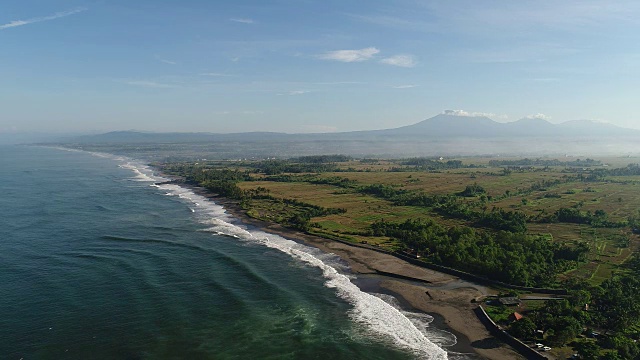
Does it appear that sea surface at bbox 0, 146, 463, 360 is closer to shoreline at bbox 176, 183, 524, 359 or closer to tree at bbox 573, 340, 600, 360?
shoreline at bbox 176, 183, 524, 359

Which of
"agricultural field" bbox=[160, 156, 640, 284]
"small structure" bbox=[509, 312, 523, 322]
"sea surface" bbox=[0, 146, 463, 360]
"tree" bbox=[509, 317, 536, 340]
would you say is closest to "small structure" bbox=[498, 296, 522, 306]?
"small structure" bbox=[509, 312, 523, 322]

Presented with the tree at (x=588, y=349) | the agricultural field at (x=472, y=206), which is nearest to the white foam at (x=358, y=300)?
the agricultural field at (x=472, y=206)

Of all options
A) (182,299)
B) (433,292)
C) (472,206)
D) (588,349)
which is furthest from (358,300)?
(472,206)

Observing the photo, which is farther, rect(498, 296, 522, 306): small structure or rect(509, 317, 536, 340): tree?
rect(498, 296, 522, 306): small structure

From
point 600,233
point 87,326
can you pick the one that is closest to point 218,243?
point 87,326

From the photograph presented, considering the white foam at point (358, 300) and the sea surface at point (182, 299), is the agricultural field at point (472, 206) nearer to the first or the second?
the white foam at point (358, 300)
